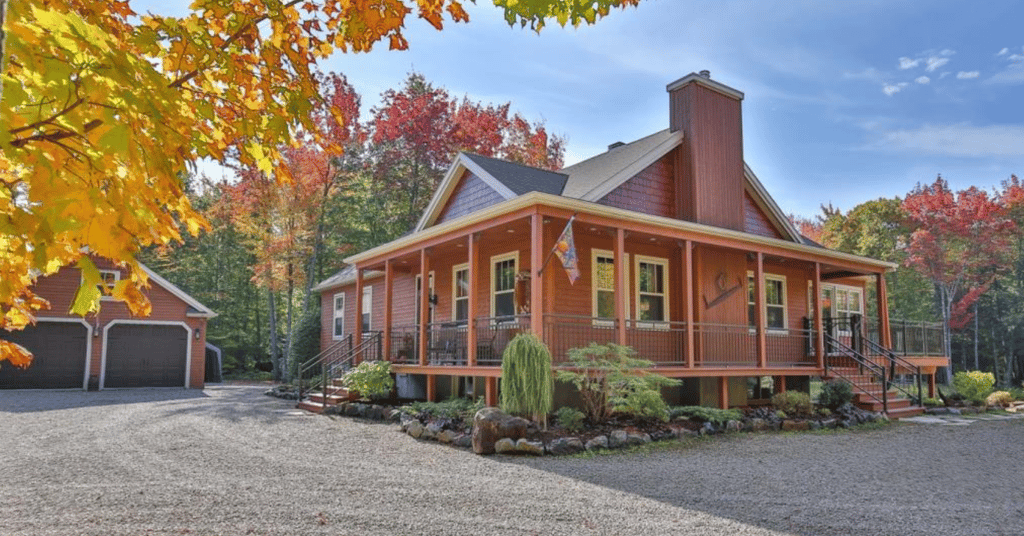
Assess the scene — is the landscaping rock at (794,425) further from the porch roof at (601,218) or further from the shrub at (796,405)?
the porch roof at (601,218)

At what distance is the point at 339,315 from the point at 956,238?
930 inches

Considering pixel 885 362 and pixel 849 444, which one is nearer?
pixel 849 444

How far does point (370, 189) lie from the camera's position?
27703mm

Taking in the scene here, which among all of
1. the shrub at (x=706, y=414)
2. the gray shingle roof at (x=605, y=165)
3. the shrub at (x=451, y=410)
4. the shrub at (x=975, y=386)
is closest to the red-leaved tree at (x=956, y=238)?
the shrub at (x=975, y=386)

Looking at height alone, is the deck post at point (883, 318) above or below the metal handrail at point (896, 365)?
above

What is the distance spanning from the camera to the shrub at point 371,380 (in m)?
13.7

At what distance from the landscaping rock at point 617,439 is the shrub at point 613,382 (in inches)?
28.8

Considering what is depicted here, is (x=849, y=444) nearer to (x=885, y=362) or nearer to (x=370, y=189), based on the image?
(x=885, y=362)

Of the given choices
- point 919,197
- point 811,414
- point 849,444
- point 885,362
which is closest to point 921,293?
point 919,197

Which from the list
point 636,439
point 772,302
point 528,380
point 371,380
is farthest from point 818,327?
point 371,380

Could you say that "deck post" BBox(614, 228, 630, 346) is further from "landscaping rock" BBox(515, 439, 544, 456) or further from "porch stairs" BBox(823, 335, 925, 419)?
"porch stairs" BBox(823, 335, 925, 419)

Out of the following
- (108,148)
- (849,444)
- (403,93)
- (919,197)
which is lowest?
(849,444)

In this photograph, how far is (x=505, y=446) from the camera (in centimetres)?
895

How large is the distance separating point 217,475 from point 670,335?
9.17 meters
